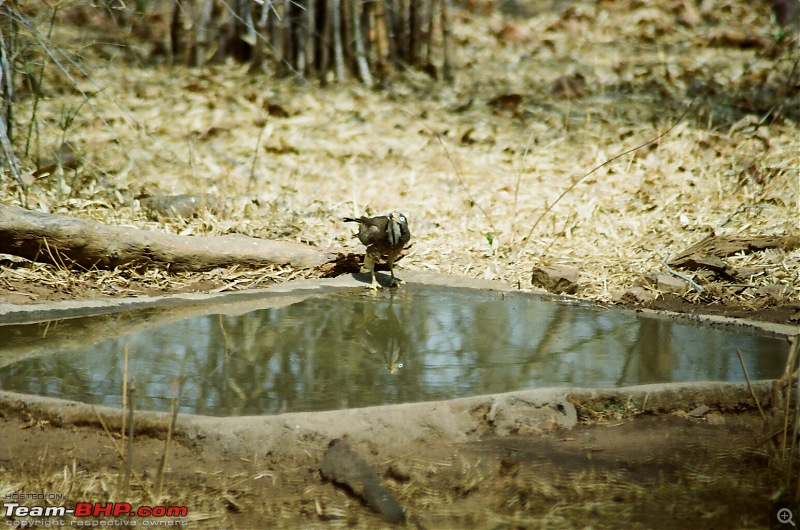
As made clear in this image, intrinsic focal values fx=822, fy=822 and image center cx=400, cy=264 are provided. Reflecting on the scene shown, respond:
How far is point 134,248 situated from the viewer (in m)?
5.57

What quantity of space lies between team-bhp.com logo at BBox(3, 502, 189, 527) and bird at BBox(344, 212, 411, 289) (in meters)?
3.08

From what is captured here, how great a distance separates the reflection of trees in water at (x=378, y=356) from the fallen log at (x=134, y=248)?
728 millimetres

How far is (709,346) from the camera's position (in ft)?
15.0

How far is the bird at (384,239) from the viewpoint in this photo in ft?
18.6

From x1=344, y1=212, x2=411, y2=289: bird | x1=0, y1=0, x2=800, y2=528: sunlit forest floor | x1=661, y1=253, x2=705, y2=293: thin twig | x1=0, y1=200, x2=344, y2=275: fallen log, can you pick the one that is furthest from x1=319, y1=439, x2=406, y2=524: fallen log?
x1=661, y1=253, x2=705, y2=293: thin twig

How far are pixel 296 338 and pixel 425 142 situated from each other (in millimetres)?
4778

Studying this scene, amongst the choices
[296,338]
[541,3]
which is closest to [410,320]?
[296,338]

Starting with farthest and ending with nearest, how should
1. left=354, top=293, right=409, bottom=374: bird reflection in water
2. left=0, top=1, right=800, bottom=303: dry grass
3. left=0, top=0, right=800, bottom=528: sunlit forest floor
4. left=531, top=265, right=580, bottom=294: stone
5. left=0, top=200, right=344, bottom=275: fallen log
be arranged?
left=0, top=1, right=800, bottom=303: dry grass < left=531, top=265, right=580, bottom=294: stone < left=0, top=200, right=344, bottom=275: fallen log < left=354, top=293, right=409, bottom=374: bird reflection in water < left=0, top=0, right=800, bottom=528: sunlit forest floor

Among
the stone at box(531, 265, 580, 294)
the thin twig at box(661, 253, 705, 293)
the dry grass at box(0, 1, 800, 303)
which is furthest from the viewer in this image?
the dry grass at box(0, 1, 800, 303)

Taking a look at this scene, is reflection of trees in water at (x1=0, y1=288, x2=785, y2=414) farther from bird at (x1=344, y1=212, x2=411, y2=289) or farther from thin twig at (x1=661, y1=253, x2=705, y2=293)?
thin twig at (x1=661, y1=253, x2=705, y2=293)
